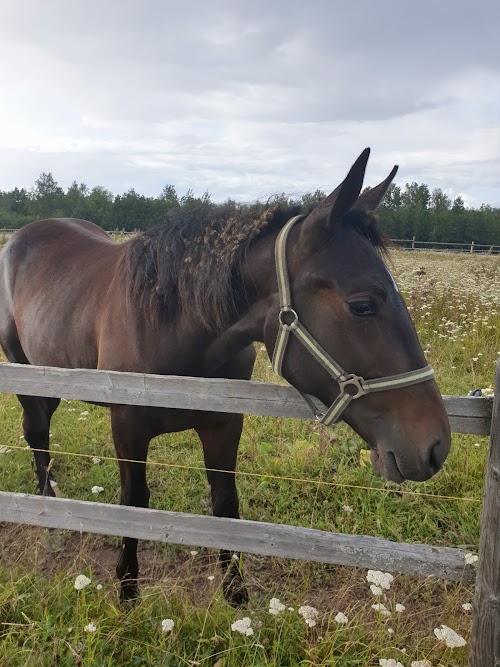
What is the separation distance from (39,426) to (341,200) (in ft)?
11.2

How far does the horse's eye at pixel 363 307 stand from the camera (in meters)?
1.74

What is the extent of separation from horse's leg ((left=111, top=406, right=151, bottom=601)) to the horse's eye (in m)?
1.33

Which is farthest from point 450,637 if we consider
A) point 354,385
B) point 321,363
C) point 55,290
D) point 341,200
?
point 55,290

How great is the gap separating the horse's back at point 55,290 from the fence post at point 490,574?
2.29 metres

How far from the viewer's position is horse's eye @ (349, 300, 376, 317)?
1738 mm

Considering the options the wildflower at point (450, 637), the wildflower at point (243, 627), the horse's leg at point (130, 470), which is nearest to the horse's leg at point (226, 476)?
the horse's leg at point (130, 470)

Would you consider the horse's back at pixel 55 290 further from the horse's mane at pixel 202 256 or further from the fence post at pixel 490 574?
the fence post at pixel 490 574

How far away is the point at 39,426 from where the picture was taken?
4035mm

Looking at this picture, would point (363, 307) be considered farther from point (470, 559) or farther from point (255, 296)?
point (470, 559)

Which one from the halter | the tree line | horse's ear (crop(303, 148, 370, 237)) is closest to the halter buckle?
the halter

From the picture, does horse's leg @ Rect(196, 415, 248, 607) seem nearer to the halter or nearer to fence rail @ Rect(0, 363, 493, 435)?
fence rail @ Rect(0, 363, 493, 435)

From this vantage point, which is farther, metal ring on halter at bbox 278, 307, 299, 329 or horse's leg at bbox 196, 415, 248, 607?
horse's leg at bbox 196, 415, 248, 607

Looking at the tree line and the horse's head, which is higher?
the tree line

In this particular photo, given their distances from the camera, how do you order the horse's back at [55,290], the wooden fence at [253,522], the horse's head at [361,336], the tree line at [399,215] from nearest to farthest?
the horse's head at [361,336]
the wooden fence at [253,522]
the horse's back at [55,290]
the tree line at [399,215]
